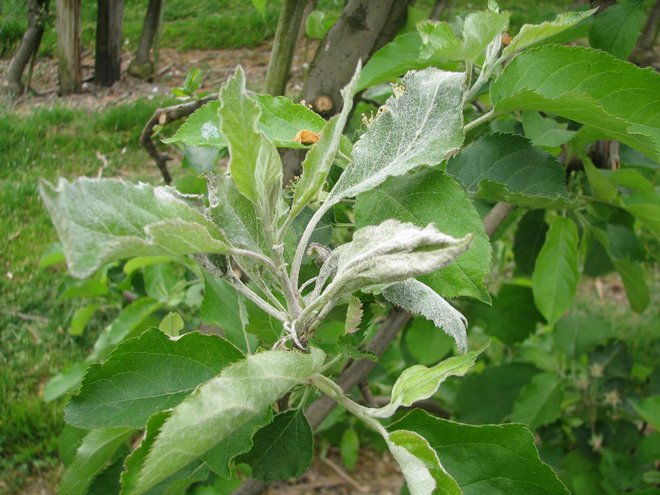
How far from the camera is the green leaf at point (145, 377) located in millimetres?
530

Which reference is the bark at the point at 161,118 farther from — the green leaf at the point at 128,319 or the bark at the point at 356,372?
the bark at the point at 356,372

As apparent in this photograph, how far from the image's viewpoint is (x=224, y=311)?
29.4 inches

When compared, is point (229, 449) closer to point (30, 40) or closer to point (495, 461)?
point (495, 461)

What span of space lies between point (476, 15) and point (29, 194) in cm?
131

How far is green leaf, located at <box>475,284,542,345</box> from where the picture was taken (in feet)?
4.50

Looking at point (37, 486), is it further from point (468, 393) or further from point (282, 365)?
point (282, 365)

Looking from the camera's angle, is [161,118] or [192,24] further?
[192,24]

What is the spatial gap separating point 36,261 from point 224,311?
1.26 m

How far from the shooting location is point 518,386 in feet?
4.95

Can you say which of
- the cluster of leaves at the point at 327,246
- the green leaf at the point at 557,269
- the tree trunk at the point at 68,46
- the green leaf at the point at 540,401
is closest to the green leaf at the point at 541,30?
the cluster of leaves at the point at 327,246

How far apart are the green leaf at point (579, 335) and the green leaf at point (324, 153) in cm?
125

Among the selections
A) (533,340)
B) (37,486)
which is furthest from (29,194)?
(533,340)

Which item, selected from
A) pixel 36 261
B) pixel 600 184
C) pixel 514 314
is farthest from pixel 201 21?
pixel 600 184

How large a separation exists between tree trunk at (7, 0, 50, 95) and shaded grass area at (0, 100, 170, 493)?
79mm
